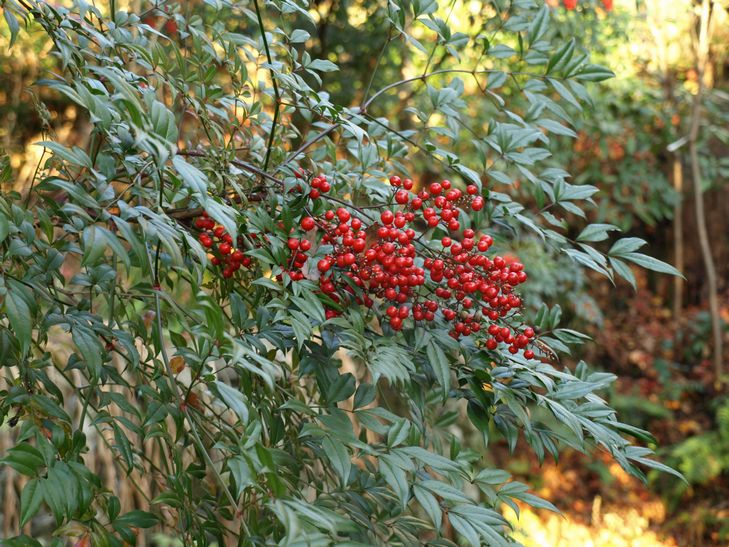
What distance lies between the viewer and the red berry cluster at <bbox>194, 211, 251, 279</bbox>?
91 cm

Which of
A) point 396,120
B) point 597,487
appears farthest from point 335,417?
point 597,487

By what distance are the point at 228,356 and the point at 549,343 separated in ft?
1.41

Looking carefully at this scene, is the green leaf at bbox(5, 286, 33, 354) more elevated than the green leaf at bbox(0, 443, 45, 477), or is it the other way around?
the green leaf at bbox(5, 286, 33, 354)

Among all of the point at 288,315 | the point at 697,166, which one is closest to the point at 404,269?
the point at 288,315

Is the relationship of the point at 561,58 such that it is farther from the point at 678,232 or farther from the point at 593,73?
the point at 678,232

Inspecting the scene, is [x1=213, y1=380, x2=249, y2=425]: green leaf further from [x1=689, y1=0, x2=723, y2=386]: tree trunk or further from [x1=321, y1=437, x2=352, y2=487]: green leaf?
[x1=689, y1=0, x2=723, y2=386]: tree trunk

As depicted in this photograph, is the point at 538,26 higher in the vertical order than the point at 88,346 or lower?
higher

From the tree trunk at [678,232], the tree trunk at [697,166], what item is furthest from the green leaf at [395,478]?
the tree trunk at [678,232]

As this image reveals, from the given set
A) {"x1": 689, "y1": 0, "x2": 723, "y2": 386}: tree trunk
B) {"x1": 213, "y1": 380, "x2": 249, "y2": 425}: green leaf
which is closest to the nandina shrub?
{"x1": 213, "y1": 380, "x2": 249, "y2": 425}: green leaf

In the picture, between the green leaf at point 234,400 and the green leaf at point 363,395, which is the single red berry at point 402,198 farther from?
the green leaf at point 234,400

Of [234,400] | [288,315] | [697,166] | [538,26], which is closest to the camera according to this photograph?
[234,400]

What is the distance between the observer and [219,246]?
3.06ft

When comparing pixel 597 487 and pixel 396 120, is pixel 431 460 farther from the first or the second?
pixel 597 487

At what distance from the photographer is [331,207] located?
93 centimetres
